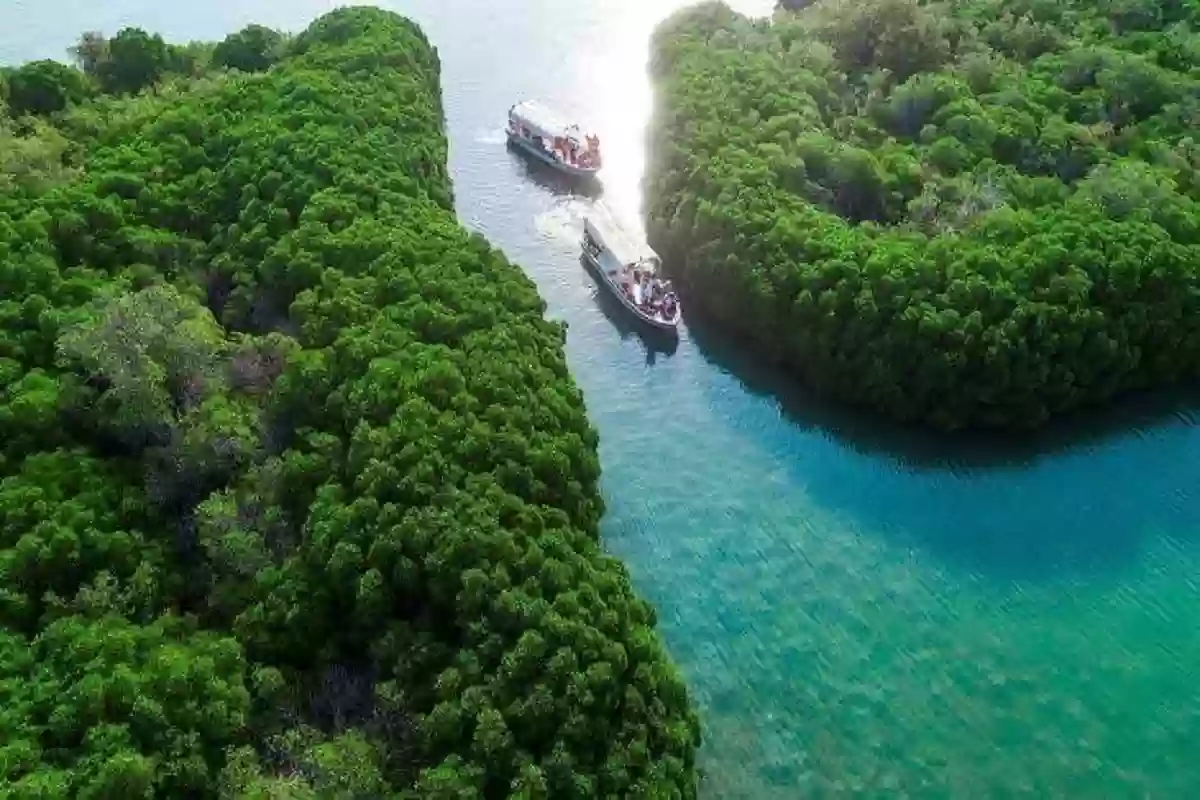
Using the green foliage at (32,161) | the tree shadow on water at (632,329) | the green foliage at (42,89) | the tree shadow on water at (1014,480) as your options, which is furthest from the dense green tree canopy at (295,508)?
the tree shadow on water at (1014,480)

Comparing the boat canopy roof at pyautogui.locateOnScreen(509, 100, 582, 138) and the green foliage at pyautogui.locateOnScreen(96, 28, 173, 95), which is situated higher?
the boat canopy roof at pyautogui.locateOnScreen(509, 100, 582, 138)

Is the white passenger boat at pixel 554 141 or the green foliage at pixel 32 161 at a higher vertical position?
the white passenger boat at pixel 554 141

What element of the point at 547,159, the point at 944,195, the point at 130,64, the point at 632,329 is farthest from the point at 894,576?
the point at 130,64

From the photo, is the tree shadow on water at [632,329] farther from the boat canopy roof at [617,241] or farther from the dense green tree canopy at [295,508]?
the dense green tree canopy at [295,508]

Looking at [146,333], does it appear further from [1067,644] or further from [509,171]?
[1067,644]

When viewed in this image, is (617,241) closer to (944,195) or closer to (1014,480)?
(944,195)

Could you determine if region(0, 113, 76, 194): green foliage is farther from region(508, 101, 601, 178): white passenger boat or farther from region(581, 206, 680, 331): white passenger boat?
region(581, 206, 680, 331): white passenger boat

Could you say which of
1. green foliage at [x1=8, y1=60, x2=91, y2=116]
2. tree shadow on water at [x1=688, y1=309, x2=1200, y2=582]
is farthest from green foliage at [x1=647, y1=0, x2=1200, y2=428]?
green foliage at [x1=8, y1=60, x2=91, y2=116]
